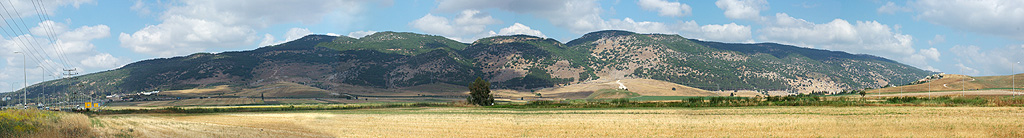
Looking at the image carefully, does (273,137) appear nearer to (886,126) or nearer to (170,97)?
(886,126)

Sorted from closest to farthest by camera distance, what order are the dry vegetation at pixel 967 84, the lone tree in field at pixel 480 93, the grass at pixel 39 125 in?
the grass at pixel 39 125 < the lone tree in field at pixel 480 93 < the dry vegetation at pixel 967 84

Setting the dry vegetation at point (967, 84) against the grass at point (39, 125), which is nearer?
the grass at point (39, 125)

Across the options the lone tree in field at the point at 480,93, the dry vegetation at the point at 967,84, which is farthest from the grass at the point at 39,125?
the dry vegetation at the point at 967,84

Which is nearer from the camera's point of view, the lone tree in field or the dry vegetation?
the lone tree in field

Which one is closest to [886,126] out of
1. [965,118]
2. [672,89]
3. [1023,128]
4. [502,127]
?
[1023,128]

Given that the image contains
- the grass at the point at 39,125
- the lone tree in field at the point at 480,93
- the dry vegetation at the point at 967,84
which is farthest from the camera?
the dry vegetation at the point at 967,84

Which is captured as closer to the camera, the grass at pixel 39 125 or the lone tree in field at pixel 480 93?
the grass at pixel 39 125

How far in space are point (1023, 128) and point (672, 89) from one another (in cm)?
15204

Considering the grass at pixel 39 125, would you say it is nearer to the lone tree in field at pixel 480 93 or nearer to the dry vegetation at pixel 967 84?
the lone tree in field at pixel 480 93

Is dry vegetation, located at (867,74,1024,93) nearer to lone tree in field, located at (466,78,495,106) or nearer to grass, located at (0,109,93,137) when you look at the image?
lone tree in field, located at (466,78,495,106)

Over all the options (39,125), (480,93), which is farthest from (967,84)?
(39,125)

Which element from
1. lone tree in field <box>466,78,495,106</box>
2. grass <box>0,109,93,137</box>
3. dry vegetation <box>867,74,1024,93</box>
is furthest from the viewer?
dry vegetation <box>867,74,1024,93</box>

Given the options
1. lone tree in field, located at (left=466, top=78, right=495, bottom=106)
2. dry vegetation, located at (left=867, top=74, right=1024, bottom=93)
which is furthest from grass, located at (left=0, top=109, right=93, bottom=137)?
dry vegetation, located at (left=867, top=74, right=1024, bottom=93)

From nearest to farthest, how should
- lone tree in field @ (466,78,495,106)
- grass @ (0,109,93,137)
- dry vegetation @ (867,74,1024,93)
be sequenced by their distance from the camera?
grass @ (0,109,93,137) < lone tree in field @ (466,78,495,106) < dry vegetation @ (867,74,1024,93)
